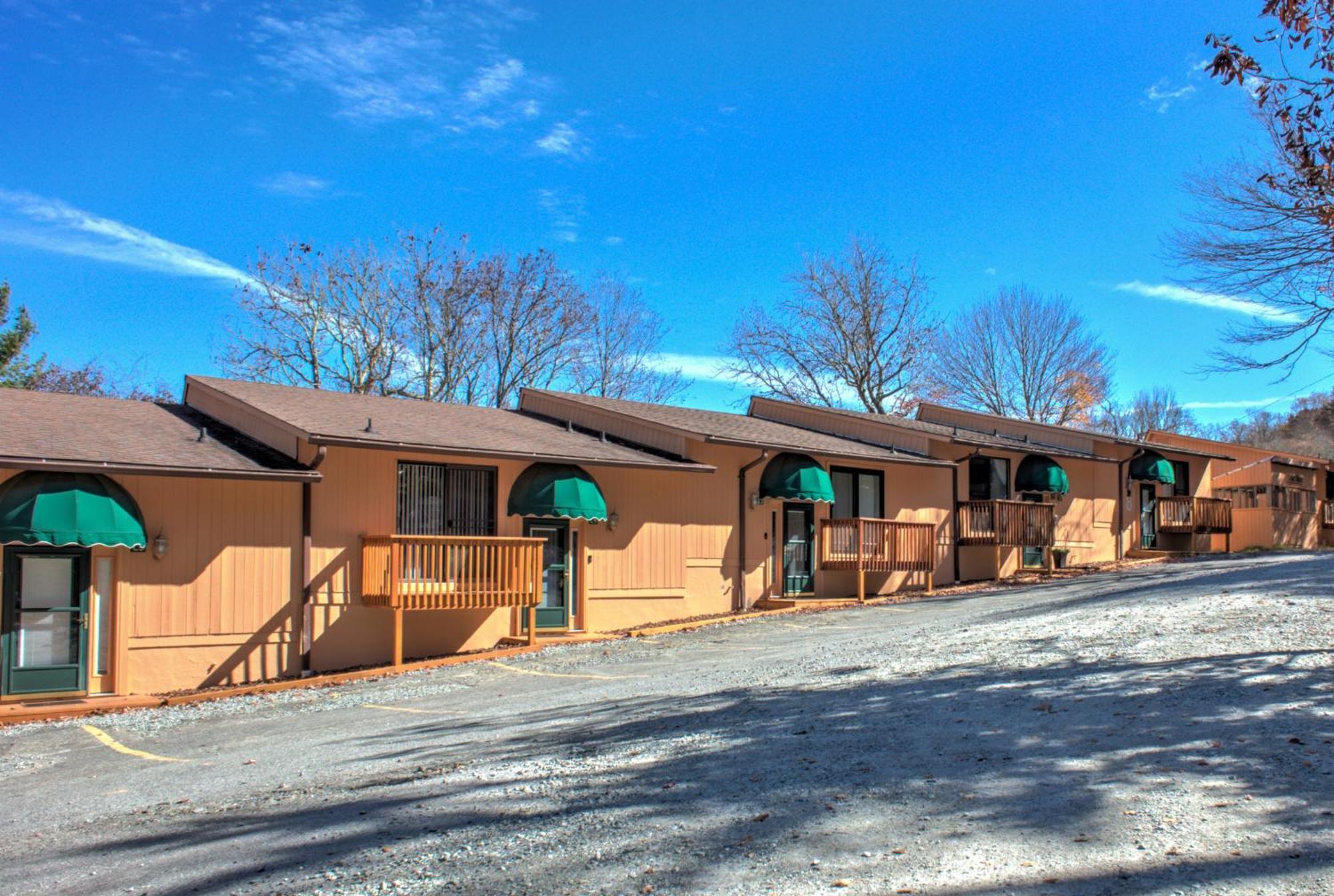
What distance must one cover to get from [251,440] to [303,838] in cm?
1028

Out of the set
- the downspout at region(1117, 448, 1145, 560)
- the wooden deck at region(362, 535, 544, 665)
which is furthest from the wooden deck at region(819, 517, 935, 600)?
the downspout at region(1117, 448, 1145, 560)

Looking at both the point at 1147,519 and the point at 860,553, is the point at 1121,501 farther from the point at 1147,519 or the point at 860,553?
the point at 860,553

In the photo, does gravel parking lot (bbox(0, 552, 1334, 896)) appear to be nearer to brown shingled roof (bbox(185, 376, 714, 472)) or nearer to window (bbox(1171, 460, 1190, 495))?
brown shingled roof (bbox(185, 376, 714, 472))

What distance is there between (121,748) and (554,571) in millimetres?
7589

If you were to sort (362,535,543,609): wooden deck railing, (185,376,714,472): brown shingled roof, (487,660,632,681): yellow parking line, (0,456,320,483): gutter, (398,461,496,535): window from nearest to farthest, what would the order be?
(0,456,320,483): gutter, (487,660,632,681): yellow parking line, (362,535,543,609): wooden deck railing, (185,376,714,472): brown shingled roof, (398,461,496,535): window

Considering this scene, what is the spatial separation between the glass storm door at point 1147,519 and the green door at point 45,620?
1005 inches

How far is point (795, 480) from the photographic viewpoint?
18719 mm

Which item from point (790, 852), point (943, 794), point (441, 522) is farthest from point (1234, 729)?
point (441, 522)

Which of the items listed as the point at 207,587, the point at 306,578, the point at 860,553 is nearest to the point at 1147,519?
the point at 860,553

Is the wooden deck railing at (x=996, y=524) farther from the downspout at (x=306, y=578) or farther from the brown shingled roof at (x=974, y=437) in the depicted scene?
the downspout at (x=306, y=578)

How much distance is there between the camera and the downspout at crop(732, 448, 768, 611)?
747 inches

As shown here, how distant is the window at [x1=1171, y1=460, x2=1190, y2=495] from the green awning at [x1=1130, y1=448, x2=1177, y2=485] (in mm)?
2510

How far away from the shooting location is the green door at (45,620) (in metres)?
11.8

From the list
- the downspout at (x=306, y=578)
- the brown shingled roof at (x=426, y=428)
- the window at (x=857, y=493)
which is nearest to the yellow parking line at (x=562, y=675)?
the downspout at (x=306, y=578)
